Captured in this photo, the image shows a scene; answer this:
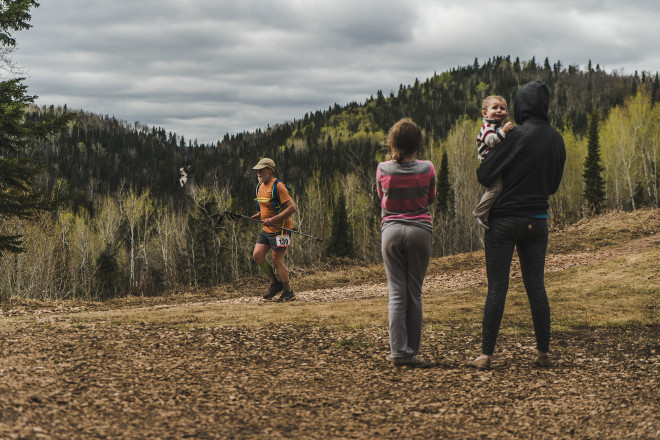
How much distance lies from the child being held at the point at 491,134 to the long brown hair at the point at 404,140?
541 mm

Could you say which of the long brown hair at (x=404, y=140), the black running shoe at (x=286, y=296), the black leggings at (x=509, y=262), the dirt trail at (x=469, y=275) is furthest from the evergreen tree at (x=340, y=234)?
the long brown hair at (x=404, y=140)

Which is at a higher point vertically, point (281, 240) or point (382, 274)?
point (281, 240)

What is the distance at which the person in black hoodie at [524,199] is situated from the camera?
469 cm

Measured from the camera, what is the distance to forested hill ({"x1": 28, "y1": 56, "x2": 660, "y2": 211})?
130625 millimetres

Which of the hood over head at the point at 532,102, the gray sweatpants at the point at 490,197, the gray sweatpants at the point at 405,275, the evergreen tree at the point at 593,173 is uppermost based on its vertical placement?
the evergreen tree at the point at 593,173

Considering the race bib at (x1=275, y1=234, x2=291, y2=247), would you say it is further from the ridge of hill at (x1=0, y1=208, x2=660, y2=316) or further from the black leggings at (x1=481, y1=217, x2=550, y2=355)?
the black leggings at (x1=481, y1=217, x2=550, y2=355)

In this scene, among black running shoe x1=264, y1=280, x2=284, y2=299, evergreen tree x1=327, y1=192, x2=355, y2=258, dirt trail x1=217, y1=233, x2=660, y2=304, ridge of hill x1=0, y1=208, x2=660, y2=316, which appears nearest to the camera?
black running shoe x1=264, y1=280, x2=284, y2=299

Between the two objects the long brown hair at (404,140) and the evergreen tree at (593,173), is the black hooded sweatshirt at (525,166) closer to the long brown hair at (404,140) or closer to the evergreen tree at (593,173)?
Answer: the long brown hair at (404,140)

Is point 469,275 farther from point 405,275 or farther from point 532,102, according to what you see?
point 532,102

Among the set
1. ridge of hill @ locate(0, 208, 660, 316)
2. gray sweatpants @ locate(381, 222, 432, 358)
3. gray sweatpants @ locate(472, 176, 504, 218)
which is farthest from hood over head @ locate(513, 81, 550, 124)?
ridge of hill @ locate(0, 208, 660, 316)

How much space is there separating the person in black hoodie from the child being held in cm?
5

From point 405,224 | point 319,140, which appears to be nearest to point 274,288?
point 405,224

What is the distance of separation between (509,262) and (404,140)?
1.42 m

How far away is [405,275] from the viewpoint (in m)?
4.95
